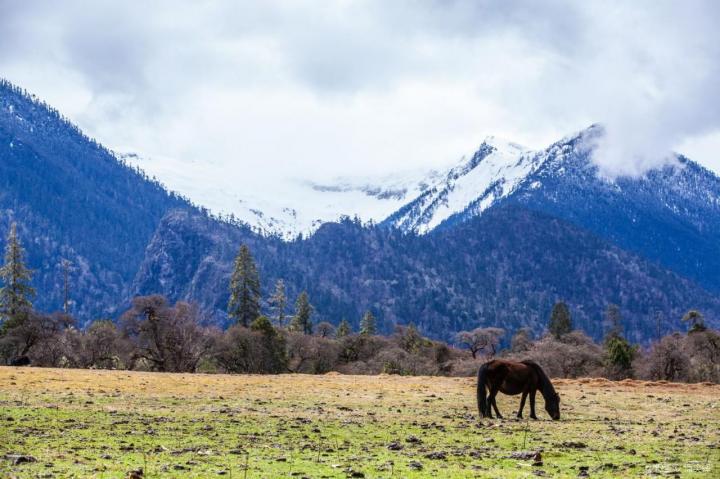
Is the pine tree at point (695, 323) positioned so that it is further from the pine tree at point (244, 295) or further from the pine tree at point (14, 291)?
the pine tree at point (14, 291)

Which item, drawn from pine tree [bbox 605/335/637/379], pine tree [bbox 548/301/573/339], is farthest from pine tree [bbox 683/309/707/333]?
pine tree [bbox 548/301/573/339]

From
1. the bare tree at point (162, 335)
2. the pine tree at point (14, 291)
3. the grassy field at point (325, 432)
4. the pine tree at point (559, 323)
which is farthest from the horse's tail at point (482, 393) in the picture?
the pine tree at point (559, 323)

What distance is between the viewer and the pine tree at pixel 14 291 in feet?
274

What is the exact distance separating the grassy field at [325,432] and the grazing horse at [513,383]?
2.92 ft

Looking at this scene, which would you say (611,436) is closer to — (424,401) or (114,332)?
(424,401)

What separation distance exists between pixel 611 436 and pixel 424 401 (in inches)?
595

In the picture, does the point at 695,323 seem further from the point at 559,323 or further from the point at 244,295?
the point at 244,295

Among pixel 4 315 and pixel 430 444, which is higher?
pixel 4 315

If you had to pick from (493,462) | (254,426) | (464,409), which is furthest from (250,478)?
(464,409)

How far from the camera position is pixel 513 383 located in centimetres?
3469

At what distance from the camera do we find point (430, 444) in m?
24.7

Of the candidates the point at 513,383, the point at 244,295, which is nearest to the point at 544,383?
the point at 513,383

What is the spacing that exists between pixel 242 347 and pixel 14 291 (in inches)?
1094

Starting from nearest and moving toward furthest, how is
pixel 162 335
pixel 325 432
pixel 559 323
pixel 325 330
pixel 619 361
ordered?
pixel 325 432, pixel 162 335, pixel 619 361, pixel 325 330, pixel 559 323
